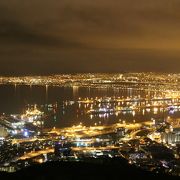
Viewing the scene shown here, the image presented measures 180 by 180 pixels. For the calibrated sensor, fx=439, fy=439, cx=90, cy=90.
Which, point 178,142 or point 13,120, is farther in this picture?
point 13,120

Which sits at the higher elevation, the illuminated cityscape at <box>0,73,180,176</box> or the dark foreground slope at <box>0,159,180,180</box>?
the dark foreground slope at <box>0,159,180,180</box>

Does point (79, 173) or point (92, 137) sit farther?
point (92, 137)

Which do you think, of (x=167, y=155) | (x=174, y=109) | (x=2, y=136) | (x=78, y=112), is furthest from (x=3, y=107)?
(x=167, y=155)

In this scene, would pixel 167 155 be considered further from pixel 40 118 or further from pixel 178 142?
pixel 40 118

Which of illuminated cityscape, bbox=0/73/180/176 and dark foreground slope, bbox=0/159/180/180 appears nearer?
dark foreground slope, bbox=0/159/180/180

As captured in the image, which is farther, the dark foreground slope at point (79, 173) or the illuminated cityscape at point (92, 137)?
the illuminated cityscape at point (92, 137)

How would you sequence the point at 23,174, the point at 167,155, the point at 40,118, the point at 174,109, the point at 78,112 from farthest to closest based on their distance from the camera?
the point at 174,109 < the point at 78,112 < the point at 40,118 < the point at 167,155 < the point at 23,174

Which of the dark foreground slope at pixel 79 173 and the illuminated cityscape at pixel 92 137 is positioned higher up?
the dark foreground slope at pixel 79 173

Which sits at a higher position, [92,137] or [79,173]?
[79,173]
